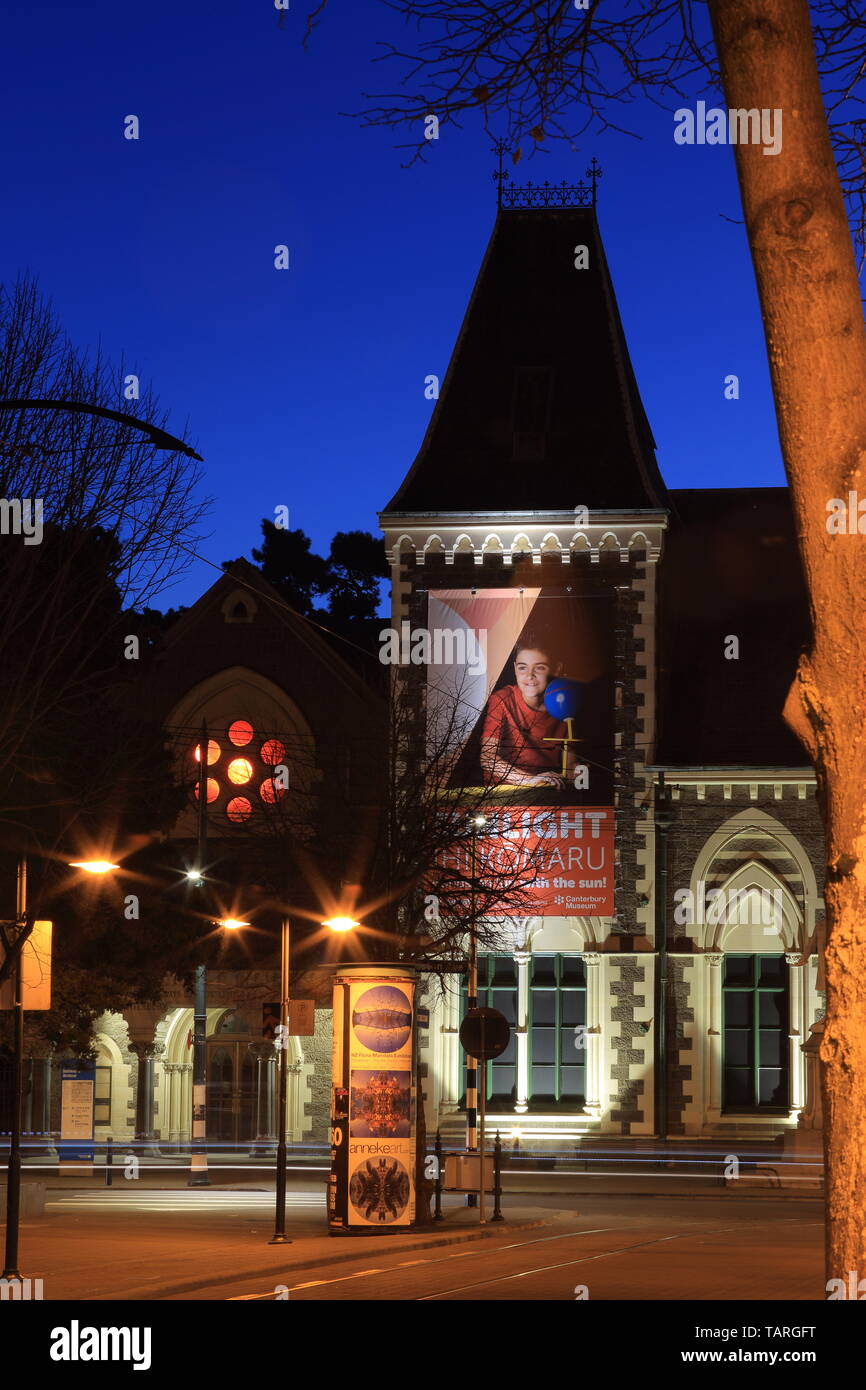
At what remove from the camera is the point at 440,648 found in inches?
→ 1613

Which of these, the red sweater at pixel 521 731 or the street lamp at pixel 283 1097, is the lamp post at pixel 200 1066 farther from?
the street lamp at pixel 283 1097

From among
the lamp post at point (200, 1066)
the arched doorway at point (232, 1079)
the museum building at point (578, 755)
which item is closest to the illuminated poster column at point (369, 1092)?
the lamp post at point (200, 1066)

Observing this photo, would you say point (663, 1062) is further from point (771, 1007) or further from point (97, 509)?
point (97, 509)

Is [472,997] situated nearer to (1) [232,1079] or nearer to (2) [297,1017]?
(2) [297,1017]

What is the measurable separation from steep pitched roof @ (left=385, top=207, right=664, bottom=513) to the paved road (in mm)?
18993

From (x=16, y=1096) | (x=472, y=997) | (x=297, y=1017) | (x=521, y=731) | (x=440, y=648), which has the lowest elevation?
(x=16, y=1096)

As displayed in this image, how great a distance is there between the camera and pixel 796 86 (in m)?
5.88

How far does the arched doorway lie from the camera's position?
144 feet

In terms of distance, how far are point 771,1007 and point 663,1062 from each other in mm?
2525

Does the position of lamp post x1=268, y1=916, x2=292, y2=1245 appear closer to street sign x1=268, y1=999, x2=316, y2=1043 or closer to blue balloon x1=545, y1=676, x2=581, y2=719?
street sign x1=268, y1=999, x2=316, y2=1043

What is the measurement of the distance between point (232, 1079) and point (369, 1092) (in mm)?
22334

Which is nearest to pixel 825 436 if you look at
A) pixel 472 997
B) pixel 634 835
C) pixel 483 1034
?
pixel 483 1034

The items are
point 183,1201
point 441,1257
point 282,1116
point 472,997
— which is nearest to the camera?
point 441,1257
